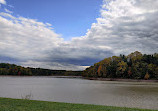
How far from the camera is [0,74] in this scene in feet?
619

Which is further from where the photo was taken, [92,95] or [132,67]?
[132,67]

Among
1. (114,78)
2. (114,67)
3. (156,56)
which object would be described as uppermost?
(156,56)

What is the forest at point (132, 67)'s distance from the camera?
9969 centimetres

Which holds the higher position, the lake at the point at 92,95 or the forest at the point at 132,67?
the forest at the point at 132,67

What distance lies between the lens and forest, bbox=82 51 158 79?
99.7m

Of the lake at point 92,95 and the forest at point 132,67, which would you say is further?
the forest at point 132,67

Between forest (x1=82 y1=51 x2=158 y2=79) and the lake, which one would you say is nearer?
the lake

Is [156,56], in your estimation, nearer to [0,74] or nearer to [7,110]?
[7,110]

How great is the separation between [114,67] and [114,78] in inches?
301

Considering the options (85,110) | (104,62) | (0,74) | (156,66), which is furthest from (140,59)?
(0,74)

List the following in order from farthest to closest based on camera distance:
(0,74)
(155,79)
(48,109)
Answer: (0,74) → (155,79) → (48,109)

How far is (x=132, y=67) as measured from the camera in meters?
102

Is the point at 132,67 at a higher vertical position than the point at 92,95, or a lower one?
higher

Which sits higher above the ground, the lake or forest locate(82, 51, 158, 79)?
forest locate(82, 51, 158, 79)
